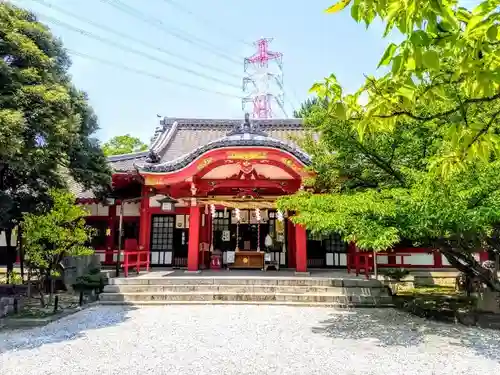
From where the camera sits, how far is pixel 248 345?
19.0ft

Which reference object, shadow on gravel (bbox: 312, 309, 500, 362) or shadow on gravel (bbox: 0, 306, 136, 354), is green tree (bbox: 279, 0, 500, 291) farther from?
shadow on gravel (bbox: 0, 306, 136, 354)

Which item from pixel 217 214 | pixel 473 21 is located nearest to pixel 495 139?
pixel 473 21

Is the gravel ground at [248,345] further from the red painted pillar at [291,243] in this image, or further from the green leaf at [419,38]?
the red painted pillar at [291,243]

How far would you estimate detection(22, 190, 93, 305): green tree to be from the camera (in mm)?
7953

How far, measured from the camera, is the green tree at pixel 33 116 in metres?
6.61

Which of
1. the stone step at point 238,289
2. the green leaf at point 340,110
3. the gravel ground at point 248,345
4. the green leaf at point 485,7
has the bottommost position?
the gravel ground at point 248,345

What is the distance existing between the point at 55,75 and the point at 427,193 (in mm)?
7950

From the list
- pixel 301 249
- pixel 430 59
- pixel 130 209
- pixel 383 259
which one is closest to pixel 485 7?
Answer: pixel 430 59

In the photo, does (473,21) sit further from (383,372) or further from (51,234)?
(51,234)

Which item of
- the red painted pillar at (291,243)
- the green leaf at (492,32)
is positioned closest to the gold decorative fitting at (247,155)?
the red painted pillar at (291,243)

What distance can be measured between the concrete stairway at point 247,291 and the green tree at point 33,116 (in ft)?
10.2

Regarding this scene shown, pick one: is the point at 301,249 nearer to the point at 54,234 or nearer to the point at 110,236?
the point at 54,234

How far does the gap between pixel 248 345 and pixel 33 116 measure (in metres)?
5.44

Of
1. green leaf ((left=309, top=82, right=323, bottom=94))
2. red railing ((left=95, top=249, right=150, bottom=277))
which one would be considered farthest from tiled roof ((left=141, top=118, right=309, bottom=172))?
green leaf ((left=309, top=82, right=323, bottom=94))
